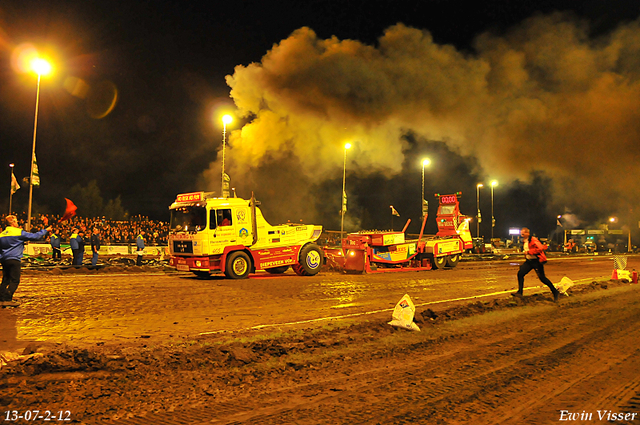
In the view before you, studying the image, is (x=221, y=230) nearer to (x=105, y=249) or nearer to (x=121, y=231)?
(x=105, y=249)

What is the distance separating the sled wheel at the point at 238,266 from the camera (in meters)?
14.8

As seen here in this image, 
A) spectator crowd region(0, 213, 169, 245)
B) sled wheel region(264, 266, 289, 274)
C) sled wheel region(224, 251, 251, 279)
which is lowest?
sled wheel region(264, 266, 289, 274)

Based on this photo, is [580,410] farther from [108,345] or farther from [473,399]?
[108,345]

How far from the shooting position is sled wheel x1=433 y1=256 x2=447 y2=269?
66.4 feet

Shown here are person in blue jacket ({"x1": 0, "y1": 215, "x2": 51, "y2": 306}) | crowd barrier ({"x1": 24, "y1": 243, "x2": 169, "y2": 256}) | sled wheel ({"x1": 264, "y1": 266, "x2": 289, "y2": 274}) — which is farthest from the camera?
crowd barrier ({"x1": 24, "y1": 243, "x2": 169, "y2": 256})

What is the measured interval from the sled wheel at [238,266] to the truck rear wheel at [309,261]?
222 cm

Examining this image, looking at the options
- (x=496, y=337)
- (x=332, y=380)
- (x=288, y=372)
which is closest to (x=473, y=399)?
(x=332, y=380)

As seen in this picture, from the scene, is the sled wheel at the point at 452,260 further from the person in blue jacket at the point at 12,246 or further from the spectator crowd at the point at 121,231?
the spectator crowd at the point at 121,231

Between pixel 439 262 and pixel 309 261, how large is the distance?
7.15m

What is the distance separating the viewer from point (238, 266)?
1510cm

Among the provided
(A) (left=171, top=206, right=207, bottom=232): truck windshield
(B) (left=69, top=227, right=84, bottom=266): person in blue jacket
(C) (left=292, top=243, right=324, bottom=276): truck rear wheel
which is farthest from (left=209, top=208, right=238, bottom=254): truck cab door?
(B) (left=69, top=227, right=84, bottom=266): person in blue jacket

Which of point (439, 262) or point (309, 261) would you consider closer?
point (309, 261)

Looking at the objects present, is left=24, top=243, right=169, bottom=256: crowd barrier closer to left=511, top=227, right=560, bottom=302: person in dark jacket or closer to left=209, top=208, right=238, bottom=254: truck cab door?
left=209, top=208, right=238, bottom=254: truck cab door

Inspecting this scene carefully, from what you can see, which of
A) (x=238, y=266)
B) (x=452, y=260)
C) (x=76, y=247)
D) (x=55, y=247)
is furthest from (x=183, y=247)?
(x=452, y=260)
